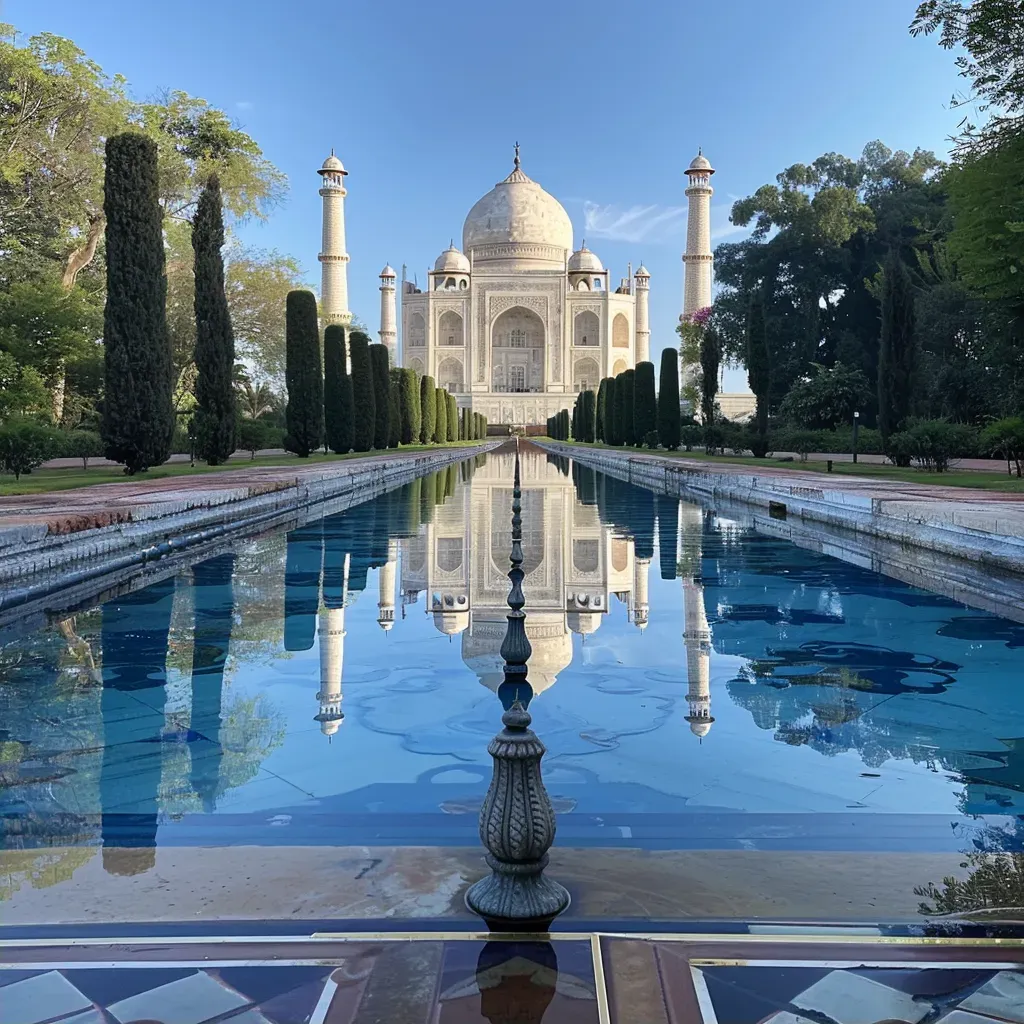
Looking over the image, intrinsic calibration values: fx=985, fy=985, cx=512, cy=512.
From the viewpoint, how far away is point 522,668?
1538 mm

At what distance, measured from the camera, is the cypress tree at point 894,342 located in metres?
13.7

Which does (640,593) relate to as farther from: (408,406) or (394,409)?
(408,406)

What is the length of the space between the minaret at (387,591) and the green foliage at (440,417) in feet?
77.6

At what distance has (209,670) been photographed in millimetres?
2912

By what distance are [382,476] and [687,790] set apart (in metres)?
11.3

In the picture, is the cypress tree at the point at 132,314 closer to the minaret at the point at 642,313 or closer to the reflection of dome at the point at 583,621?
the reflection of dome at the point at 583,621

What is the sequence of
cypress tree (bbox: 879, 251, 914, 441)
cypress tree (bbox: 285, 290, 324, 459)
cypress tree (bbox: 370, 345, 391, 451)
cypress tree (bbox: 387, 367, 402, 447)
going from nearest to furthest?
cypress tree (bbox: 879, 251, 914, 441), cypress tree (bbox: 285, 290, 324, 459), cypress tree (bbox: 370, 345, 391, 451), cypress tree (bbox: 387, 367, 402, 447)

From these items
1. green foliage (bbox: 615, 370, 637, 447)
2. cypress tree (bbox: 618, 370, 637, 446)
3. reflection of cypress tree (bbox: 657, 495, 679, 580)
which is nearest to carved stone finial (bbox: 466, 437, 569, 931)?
reflection of cypress tree (bbox: 657, 495, 679, 580)

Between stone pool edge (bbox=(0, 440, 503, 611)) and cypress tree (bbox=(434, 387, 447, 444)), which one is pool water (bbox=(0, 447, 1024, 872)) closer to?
stone pool edge (bbox=(0, 440, 503, 611))

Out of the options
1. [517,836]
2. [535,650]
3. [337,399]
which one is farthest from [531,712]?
[337,399]

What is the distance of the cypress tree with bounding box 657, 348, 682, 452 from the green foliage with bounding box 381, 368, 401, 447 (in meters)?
5.87

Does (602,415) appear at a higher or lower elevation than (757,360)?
lower

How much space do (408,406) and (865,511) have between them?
1864 cm

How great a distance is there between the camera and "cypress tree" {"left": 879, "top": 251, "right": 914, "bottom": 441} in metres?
13.7
